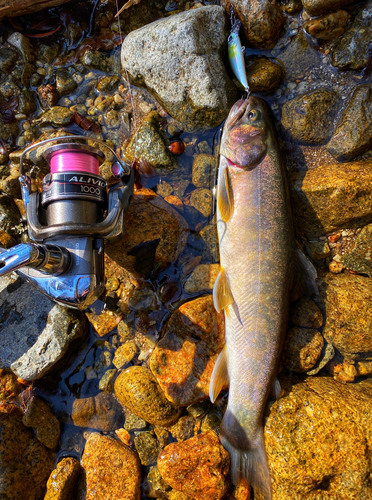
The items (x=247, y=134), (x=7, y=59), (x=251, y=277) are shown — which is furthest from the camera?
(x=7, y=59)

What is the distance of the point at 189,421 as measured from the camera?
10.3 ft

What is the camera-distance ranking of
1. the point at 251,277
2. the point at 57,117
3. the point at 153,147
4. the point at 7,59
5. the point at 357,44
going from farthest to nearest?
the point at 7,59
the point at 57,117
the point at 153,147
the point at 357,44
the point at 251,277

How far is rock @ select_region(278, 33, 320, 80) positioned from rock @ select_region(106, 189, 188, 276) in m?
2.12

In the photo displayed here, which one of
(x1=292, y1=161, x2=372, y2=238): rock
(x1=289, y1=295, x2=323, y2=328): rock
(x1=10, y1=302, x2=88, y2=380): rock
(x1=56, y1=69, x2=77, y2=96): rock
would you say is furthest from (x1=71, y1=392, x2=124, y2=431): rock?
(x1=56, y1=69, x2=77, y2=96): rock

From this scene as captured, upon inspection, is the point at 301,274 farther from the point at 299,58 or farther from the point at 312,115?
the point at 299,58

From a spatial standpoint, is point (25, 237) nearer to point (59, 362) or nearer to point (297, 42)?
point (59, 362)

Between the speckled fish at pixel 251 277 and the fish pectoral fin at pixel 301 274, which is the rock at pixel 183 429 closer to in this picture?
the speckled fish at pixel 251 277

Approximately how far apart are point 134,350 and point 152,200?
1.72 m

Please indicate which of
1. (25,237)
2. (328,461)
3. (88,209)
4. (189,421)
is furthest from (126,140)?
(328,461)

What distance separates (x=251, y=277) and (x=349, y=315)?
1.11 m

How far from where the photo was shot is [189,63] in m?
3.19

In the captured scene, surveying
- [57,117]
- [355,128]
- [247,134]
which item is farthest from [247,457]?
[57,117]

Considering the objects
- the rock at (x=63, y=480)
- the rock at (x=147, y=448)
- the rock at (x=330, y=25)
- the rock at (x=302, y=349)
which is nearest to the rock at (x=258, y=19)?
the rock at (x=330, y=25)

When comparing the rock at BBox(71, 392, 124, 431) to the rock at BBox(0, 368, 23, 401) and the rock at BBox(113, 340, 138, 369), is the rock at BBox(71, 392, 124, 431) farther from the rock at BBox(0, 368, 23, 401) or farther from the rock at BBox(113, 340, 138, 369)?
the rock at BBox(0, 368, 23, 401)
